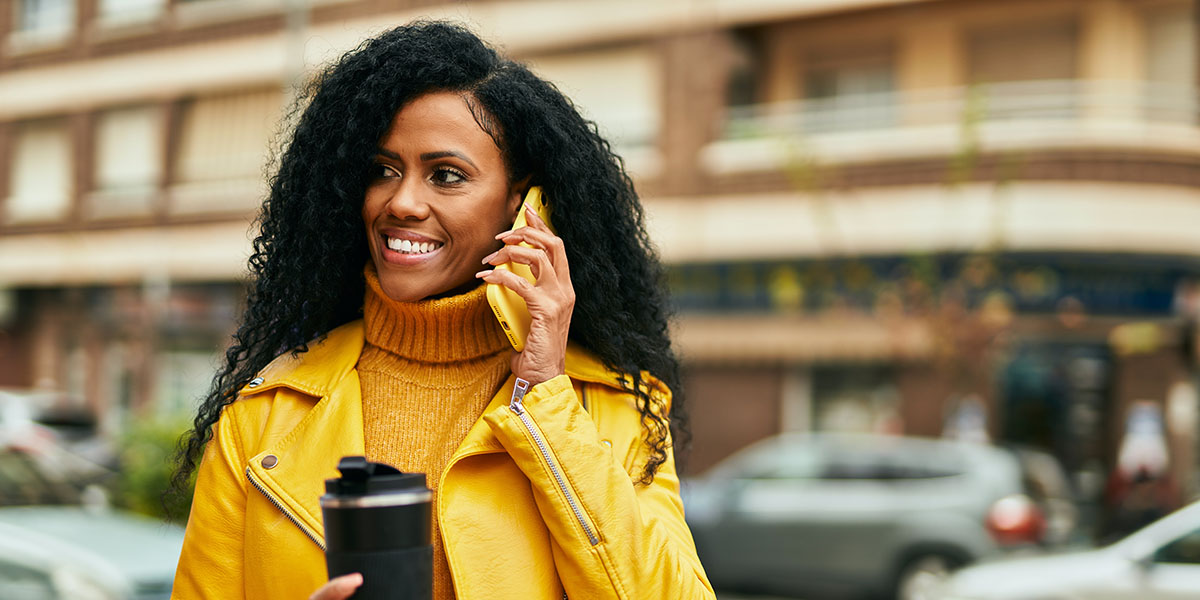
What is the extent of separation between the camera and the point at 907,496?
32.6 ft

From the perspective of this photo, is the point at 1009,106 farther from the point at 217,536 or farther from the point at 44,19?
the point at 44,19

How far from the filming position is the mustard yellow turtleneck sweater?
188 centimetres

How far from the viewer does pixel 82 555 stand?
5.33 meters

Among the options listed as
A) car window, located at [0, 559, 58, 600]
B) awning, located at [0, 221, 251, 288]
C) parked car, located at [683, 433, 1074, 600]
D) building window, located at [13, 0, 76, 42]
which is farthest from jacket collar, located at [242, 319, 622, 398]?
building window, located at [13, 0, 76, 42]

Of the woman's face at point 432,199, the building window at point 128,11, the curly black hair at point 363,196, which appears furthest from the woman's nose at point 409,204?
the building window at point 128,11

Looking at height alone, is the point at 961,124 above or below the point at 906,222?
above

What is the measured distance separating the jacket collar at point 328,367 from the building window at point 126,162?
69.1 feet

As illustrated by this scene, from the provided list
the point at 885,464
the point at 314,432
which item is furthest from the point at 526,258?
the point at 885,464

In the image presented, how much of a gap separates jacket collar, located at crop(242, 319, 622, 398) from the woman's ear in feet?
0.83

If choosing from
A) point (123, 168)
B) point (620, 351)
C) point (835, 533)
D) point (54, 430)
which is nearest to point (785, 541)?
point (835, 533)

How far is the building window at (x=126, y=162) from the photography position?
21578 millimetres

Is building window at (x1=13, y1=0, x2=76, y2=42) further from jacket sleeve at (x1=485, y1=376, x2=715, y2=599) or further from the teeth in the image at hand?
jacket sleeve at (x1=485, y1=376, x2=715, y2=599)

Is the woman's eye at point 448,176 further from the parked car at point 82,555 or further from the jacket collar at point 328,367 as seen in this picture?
the parked car at point 82,555

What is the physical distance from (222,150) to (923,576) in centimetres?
1554
